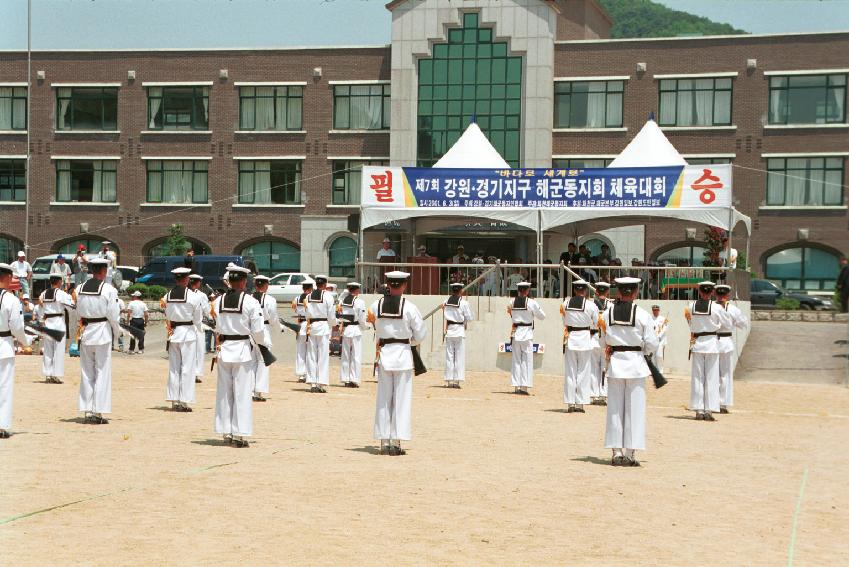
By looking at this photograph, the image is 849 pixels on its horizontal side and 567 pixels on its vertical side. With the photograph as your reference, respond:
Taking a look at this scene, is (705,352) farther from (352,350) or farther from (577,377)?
(352,350)

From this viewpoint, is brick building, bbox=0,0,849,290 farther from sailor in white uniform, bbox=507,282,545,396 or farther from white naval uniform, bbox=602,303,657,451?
white naval uniform, bbox=602,303,657,451

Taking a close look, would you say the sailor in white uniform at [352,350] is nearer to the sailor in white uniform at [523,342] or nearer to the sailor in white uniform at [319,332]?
the sailor in white uniform at [319,332]

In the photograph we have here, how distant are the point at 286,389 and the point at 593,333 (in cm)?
616

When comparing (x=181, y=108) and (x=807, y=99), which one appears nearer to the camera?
(x=807, y=99)

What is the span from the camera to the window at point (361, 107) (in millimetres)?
52875

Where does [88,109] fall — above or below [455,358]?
above

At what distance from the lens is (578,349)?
2056 centimetres

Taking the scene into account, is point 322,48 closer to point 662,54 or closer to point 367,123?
point 367,123

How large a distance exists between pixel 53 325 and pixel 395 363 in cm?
1183

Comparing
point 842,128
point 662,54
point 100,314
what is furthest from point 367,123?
point 100,314

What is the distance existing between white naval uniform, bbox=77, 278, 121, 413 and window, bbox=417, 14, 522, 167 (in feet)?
116

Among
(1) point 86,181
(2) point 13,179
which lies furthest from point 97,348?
(2) point 13,179

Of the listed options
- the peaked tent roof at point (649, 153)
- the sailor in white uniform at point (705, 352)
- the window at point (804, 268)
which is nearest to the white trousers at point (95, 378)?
the sailor in white uniform at point (705, 352)

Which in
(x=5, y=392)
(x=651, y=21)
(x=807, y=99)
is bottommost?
(x=5, y=392)
